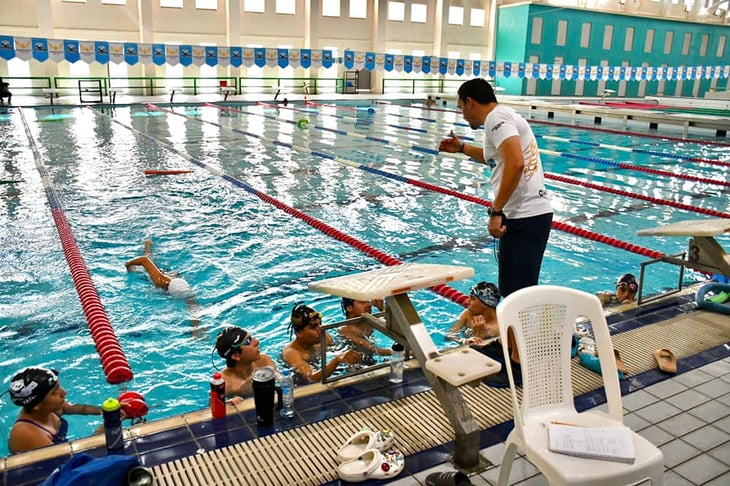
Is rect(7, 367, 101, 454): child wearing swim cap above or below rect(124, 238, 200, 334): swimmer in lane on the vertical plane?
above

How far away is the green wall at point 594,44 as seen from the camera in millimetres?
33906

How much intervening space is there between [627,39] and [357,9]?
16407 mm

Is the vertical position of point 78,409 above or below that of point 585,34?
below

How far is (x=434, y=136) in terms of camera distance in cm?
1675

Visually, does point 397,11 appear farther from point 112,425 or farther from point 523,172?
point 112,425

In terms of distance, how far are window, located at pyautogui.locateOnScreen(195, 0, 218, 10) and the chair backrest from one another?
98.9ft

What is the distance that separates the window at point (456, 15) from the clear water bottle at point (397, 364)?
3369 centimetres

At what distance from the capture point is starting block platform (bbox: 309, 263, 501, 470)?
8.32 feet

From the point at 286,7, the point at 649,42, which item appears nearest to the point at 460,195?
the point at 286,7

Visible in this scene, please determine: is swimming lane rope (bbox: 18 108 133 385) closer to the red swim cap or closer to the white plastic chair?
the red swim cap

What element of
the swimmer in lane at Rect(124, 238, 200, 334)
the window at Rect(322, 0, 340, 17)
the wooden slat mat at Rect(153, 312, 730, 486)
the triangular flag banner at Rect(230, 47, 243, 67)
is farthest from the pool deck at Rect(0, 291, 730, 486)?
the window at Rect(322, 0, 340, 17)

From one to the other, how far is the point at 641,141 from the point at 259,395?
53.0 feet

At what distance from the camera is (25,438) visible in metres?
2.98

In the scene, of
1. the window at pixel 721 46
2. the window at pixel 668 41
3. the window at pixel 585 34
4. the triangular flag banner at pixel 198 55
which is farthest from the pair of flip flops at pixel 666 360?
the window at pixel 721 46
